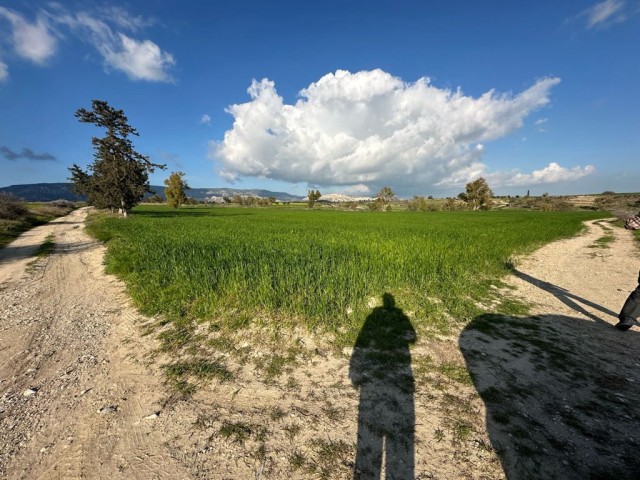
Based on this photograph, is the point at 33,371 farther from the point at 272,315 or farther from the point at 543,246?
the point at 543,246

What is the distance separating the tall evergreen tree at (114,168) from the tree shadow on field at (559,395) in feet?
146

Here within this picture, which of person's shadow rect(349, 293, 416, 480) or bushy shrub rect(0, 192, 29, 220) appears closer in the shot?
person's shadow rect(349, 293, 416, 480)

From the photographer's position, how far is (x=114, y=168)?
36469mm

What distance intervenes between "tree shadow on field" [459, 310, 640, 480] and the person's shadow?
42.2 inches

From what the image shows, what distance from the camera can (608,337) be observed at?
6027 millimetres

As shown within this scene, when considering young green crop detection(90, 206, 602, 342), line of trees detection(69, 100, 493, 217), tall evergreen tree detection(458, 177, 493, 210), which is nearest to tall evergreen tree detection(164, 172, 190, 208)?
line of trees detection(69, 100, 493, 217)

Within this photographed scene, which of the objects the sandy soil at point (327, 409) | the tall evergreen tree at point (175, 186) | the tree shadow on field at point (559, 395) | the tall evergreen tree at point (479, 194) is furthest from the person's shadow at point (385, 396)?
the tall evergreen tree at point (479, 194)

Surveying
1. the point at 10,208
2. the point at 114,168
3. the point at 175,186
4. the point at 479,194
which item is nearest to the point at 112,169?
the point at 114,168

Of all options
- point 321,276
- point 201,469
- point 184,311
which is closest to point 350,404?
point 201,469

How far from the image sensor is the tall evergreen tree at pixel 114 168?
118 feet

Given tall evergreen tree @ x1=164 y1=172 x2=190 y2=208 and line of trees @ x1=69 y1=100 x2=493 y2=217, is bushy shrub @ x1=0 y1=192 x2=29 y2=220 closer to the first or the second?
line of trees @ x1=69 y1=100 x2=493 y2=217

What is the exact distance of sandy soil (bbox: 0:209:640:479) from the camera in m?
3.06

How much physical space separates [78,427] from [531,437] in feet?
19.7

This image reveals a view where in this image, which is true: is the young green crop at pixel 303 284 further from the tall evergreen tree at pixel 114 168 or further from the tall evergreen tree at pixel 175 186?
the tall evergreen tree at pixel 175 186
